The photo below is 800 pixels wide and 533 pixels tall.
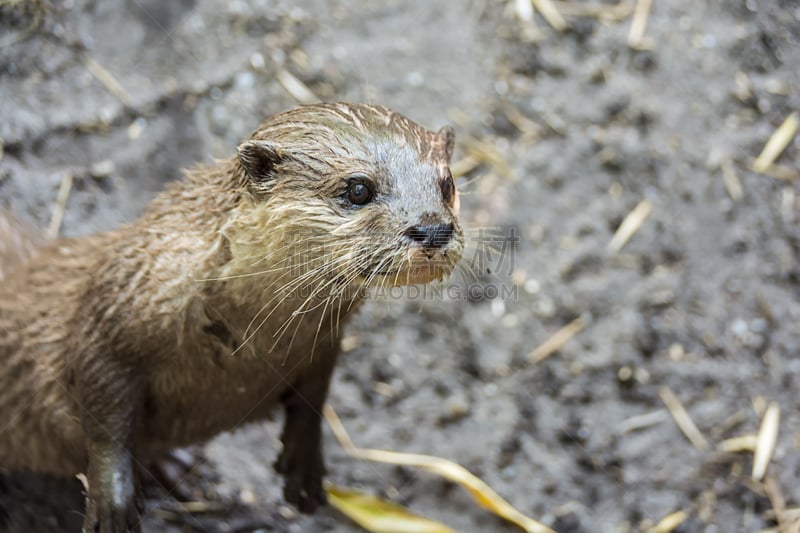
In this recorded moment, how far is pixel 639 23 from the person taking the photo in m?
3.86

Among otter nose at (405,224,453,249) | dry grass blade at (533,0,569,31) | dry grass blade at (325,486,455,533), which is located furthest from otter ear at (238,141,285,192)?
dry grass blade at (533,0,569,31)

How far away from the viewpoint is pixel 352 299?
6.58 feet

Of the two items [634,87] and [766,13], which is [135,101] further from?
[766,13]

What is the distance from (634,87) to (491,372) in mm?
1389

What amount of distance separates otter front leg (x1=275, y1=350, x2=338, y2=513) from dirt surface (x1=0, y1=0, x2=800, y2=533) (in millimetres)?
226

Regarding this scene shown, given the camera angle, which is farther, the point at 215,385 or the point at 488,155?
the point at 488,155

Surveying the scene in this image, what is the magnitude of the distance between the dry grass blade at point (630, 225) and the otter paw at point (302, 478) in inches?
58.9

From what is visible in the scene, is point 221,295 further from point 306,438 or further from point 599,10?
point 599,10

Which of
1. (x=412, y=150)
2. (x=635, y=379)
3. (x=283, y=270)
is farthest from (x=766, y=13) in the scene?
(x=283, y=270)

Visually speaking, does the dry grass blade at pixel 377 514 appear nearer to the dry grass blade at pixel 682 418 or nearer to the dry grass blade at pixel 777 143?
the dry grass blade at pixel 682 418

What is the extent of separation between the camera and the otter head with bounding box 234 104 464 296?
1.81 m

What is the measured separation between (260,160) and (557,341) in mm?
1737

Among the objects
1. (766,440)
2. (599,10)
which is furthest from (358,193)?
(599,10)

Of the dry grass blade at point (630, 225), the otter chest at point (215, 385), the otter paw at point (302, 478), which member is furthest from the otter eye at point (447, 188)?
the dry grass blade at point (630, 225)
